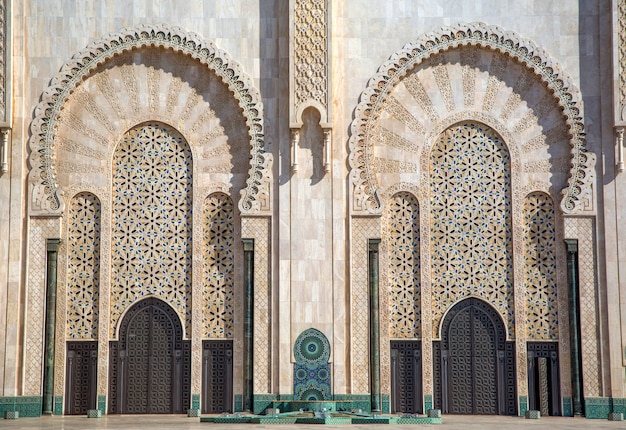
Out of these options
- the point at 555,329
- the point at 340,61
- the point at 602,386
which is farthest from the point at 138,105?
the point at 602,386

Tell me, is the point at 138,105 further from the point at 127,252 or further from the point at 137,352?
the point at 137,352

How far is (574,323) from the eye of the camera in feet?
39.5

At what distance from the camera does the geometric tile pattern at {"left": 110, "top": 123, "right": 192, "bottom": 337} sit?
12.2 metres

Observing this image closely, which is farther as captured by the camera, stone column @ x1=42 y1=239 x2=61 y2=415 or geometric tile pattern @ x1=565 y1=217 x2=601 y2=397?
geometric tile pattern @ x1=565 y1=217 x2=601 y2=397

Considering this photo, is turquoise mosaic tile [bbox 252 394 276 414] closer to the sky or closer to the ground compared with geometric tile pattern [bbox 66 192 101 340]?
closer to the ground

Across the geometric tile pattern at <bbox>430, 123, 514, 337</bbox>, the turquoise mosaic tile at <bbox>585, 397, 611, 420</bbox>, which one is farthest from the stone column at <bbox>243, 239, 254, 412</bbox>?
the turquoise mosaic tile at <bbox>585, 397, 611, 420</bbox>

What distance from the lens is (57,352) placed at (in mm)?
12016

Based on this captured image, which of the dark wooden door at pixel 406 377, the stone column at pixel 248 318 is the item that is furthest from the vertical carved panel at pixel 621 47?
the stone column at pixel 248 318

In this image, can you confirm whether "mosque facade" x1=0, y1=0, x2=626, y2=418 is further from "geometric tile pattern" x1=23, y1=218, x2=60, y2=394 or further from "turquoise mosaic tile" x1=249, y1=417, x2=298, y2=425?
"turquoise mosaic tile" x1=249, y1=417, x2=298, y2=425

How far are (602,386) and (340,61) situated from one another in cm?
487

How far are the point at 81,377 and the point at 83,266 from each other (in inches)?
50.8

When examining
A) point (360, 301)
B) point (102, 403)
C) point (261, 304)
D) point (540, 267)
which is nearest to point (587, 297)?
point (540, 267)

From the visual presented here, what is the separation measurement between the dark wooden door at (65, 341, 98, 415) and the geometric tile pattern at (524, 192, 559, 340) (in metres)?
5.09

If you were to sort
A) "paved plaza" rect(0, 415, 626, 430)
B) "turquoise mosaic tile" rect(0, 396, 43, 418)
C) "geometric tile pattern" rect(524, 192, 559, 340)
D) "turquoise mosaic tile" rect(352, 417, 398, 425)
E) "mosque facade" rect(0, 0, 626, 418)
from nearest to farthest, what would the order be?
"paved plaza" rect(0, 415, 626, 430) < "turquoise mosaic tile" rect(352, 417, 398, 425) < "turquoise mosaic tile" rect(0, 396, 43, 418) < "mosque facade" rect(0, 0, 626, 418) < "geometric tile pattern" rect(524, 192, 559, 340)
